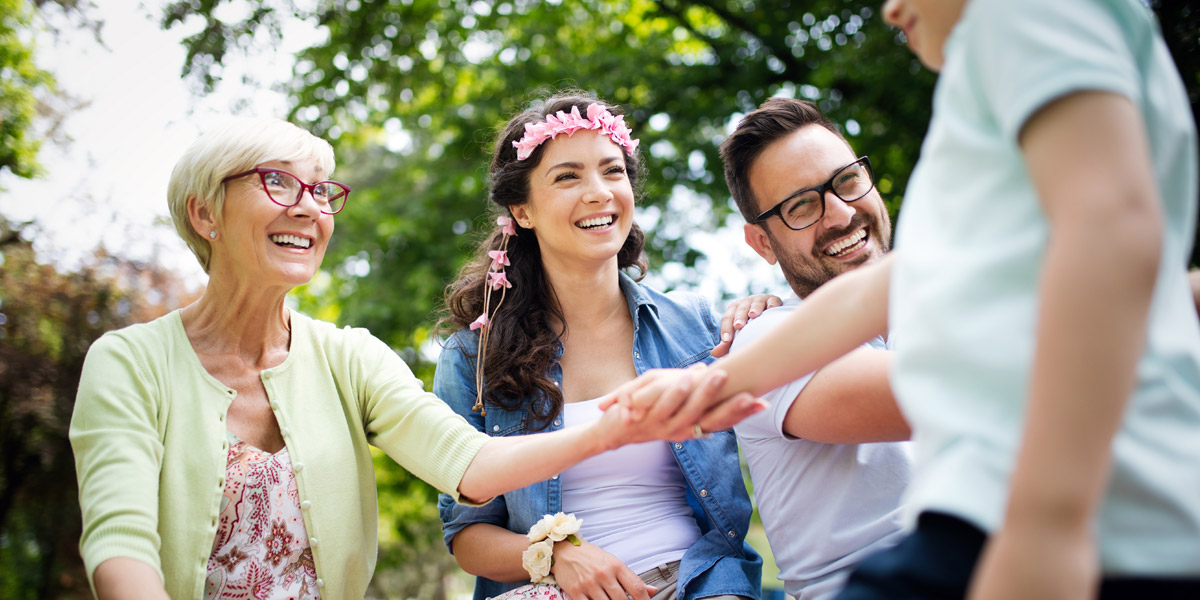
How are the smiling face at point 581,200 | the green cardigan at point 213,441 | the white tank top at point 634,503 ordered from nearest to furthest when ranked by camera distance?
the green cardigan at point 213,441 → the white tank top at point 634,503 → the smiling face at point 581,200

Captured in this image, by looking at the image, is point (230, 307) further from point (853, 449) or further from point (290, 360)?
point (853, 449)

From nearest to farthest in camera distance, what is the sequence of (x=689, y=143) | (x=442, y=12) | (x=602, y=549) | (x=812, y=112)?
(x=602, y=549)
(x=812, y=112)
(x=689, y=143)
(x=442, y=12)

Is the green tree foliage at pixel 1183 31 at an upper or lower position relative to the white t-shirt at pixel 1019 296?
upper

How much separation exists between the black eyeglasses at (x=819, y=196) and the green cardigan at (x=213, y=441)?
122cm

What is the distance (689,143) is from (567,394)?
4.76m

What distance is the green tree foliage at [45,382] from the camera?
7691 mm

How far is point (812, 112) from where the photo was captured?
291 centimetres

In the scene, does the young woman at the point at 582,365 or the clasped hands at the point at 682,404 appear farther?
the young woman at the point at 582,365

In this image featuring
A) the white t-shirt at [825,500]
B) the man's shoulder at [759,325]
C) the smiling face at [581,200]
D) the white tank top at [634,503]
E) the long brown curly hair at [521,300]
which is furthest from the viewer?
the smiling face at [581,200]

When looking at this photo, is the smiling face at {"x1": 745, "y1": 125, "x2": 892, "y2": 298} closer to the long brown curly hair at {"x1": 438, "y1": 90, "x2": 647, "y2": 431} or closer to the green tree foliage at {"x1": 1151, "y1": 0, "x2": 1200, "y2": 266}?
the long brown curly hair at {"x1": 438, "y1": 90, "x2": 647, "y2": 431}

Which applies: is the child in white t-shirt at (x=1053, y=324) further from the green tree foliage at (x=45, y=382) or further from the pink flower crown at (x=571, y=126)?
the green tree foliage at (x=45, y=382)

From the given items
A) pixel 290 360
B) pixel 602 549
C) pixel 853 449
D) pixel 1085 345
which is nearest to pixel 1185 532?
pixel 1085 345

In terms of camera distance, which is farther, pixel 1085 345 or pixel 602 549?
pixel 602 549

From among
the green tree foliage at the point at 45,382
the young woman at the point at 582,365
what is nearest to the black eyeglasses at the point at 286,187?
the young woman at the point at 582,365
